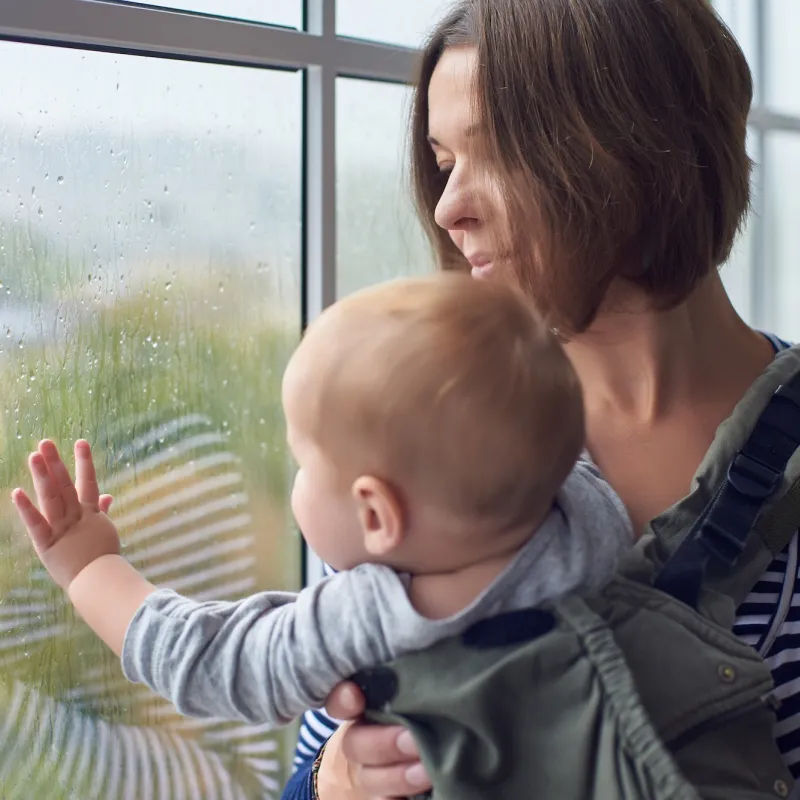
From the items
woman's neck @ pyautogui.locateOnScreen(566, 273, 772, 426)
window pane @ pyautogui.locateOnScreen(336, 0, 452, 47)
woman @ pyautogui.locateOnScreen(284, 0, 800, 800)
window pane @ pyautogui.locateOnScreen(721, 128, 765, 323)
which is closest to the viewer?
woman @ pyautogui.locateOnScreen(284, 0, 800, 800)

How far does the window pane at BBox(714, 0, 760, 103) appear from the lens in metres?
2.39

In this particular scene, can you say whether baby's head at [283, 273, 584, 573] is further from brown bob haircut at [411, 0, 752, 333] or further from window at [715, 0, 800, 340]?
window at [715, 0, 800, 340]

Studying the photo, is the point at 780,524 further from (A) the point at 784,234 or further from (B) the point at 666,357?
(A) the point at 784,234

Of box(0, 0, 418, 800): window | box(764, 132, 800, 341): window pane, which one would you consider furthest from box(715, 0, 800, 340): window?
box(0, 0, 418, 800): window

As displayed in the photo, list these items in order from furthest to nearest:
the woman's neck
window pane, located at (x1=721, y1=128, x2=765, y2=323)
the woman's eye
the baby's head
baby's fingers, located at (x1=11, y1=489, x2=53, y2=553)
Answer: window pane, located at (x1=721, y1=128, x2=765, y2=323)
the woman's eye
the woman's neck
baby's fingers, located at (x1=11, y1=489, x2=53, y2=553)
the baby's head

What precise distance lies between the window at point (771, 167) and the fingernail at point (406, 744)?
70.3 inches

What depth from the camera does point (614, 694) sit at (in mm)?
815

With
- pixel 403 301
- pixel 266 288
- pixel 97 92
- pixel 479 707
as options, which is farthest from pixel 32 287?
pixel 479 707

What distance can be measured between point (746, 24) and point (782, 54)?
14 centimetres

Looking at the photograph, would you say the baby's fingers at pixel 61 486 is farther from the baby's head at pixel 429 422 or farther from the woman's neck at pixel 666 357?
the woman's neck at pixel 666 357

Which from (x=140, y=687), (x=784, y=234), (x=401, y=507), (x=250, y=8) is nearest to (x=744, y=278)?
(x=784, y=234)

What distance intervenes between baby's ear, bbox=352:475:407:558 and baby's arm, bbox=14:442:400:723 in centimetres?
4

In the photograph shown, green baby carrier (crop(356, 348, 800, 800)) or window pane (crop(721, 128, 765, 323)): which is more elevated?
window pane (crop(721, 128, 765, 323))

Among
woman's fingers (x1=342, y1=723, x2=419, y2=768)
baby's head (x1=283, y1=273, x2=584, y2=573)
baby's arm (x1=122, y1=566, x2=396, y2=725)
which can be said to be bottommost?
woman's fingers (x1=342, y1=723, x2=419, y2=768)
